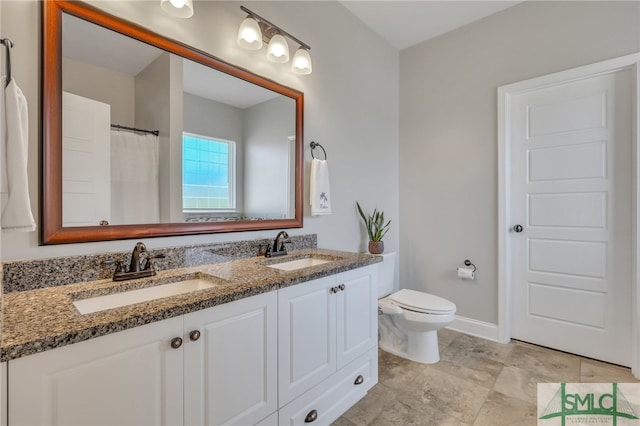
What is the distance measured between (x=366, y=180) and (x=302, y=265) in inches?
43.5

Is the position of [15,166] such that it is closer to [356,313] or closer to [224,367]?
[224,367]

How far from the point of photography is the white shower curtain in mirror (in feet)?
4.27

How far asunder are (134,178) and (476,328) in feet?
9.12

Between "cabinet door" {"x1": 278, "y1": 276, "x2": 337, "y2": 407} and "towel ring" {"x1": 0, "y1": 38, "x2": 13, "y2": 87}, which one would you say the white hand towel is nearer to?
"towel ring" {"x1": 0, "y1": 38, "x2": 13, "y2": 87}

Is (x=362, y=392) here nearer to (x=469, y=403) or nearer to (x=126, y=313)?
(x=469, y=403)

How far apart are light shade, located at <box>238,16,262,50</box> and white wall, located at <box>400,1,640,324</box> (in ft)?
6.01

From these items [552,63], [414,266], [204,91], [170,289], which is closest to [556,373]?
[414,266]

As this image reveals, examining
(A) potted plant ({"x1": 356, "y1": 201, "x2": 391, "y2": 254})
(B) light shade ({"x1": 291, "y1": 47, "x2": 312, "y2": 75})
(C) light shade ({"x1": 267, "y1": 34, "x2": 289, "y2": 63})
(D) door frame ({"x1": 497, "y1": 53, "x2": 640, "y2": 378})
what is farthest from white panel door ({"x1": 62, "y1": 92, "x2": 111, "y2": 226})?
(D) door frame ({"x1": 497, "y1": 53, "x2": 640, "y2": 378})

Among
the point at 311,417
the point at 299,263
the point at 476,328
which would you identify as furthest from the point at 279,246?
the point at 476,328

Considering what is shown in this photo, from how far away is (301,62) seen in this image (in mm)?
1955

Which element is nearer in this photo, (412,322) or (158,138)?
(158,138)

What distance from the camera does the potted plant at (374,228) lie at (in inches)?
98.9


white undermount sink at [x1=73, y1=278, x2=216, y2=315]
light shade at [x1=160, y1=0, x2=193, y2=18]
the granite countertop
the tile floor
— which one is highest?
light shade at [x1=160, y1=0, x2=193, y2=18]

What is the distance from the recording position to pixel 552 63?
225 cm
